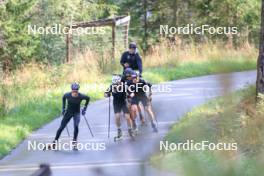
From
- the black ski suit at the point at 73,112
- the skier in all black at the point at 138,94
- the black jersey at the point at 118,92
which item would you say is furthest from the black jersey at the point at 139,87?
the black ski suit at the point at 73,112

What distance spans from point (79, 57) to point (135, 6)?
13.0m

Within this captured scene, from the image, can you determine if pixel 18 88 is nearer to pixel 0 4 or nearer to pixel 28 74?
pixel 28 74

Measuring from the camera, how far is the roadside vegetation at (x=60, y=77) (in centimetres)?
1578

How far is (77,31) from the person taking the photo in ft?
86.5

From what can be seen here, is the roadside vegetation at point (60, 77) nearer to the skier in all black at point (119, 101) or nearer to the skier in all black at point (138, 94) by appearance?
the skier in all black at point (138, 94)

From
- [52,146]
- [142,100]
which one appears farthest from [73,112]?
Result: [142,100]

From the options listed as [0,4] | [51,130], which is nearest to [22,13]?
[0,4]

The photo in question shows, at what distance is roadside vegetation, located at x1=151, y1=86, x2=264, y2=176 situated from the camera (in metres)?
8.83

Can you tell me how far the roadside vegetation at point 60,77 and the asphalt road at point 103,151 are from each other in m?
0.54

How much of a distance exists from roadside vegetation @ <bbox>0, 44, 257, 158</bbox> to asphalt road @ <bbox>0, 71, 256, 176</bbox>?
54 cm

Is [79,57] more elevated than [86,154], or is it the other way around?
[79,57]

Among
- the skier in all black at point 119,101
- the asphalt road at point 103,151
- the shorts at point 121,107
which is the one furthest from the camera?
the shorts at point 121,107

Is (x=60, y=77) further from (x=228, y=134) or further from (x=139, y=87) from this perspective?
(x=228, y=134)

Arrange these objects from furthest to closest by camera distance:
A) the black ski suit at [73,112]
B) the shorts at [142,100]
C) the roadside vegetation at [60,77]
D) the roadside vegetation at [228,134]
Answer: the roadside vegetation at [60,77] < the shorts at [142,100] < the black ski suit at [73,112] < the roadside vegetation at [228,134]
